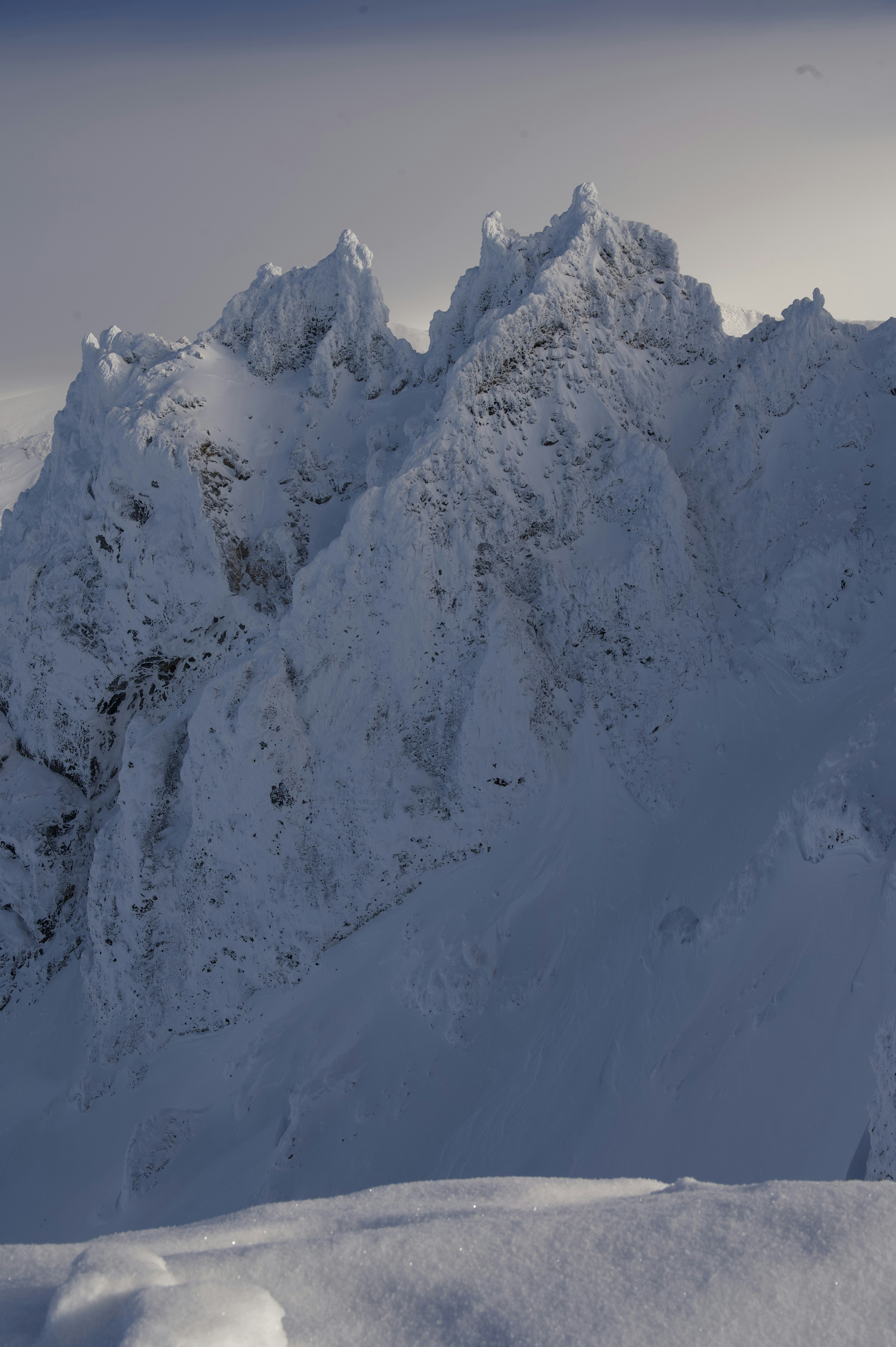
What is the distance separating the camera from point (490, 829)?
20578mm

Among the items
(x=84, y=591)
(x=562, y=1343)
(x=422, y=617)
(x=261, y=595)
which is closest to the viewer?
(x=562, y=1343)

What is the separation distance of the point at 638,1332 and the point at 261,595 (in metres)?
23.2

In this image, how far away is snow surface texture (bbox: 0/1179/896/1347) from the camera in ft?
11.5

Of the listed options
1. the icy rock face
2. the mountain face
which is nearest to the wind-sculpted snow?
the mountain face

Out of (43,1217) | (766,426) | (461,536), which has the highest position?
(766,426)

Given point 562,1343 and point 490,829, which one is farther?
point 490,829

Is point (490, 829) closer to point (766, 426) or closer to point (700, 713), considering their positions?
point (700, 713)

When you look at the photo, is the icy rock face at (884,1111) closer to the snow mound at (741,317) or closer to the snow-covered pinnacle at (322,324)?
the snow-covered pinnacle at (322,324)

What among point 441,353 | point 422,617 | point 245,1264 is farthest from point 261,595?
point 245,1264

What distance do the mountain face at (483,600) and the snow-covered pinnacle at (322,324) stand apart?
105 inches

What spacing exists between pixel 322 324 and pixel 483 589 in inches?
522

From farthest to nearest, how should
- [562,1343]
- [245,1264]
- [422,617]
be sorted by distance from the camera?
[422,617]
[245,1264]
[562,1343]

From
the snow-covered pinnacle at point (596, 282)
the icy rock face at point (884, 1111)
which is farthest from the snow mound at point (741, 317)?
the icy rock face at point (884, 1111)

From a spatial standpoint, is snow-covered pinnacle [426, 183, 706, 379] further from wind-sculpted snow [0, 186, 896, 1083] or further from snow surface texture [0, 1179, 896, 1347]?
snow surface texture [0, 1179, 896, 1347]
